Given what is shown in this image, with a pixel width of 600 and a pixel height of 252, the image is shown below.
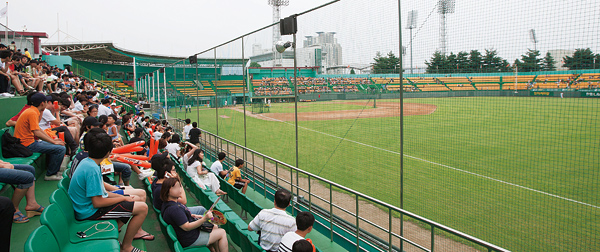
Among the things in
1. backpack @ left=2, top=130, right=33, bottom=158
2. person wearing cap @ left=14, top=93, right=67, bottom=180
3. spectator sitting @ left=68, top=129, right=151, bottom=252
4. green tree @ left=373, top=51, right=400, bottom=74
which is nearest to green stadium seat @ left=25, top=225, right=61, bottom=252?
spectator sitting @ left=68, top=129, right=151, bottom=252

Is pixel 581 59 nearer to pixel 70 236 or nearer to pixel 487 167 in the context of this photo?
pixel 70 236

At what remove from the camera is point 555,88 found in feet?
13.8

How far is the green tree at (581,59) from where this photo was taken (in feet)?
11.5

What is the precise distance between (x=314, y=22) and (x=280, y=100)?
14.3 ft

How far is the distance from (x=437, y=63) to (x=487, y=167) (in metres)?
6.54

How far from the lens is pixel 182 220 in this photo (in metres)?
3.18

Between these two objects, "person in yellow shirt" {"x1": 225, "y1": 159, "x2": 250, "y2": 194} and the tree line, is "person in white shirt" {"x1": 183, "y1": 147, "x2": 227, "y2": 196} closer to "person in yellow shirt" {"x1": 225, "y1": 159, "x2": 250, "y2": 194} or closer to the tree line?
"person in yellow shirt" {"x1": 225, "y1": 159, "x2": 250, "y2": 194}

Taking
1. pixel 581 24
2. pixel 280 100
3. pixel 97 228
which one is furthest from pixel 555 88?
pixel 280 100

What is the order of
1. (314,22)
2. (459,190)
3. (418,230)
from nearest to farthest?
(418,230) → (314,22) → (459,190)

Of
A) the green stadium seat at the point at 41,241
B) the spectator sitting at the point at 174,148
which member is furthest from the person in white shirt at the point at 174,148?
the green stadium seat at the point at 41,241

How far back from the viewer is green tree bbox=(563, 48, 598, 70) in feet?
11.5

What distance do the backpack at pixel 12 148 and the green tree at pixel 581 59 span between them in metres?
6.73

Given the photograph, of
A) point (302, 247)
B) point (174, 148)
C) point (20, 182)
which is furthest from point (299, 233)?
point (174, 148)

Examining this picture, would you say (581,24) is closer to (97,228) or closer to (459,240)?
(459,240)
